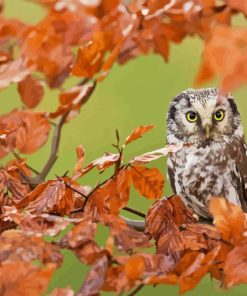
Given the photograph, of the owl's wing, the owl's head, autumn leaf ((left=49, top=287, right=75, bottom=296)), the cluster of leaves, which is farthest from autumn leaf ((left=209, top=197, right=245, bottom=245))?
the owl's wing

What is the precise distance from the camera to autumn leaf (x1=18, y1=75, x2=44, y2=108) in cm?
140

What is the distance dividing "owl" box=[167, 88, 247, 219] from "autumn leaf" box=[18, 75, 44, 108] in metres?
0.60

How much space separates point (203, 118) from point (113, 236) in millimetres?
827

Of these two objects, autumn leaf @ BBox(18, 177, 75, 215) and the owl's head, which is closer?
autumn leaf @ BBox(18, 177, 75, 215)

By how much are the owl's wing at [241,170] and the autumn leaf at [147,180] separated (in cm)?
71

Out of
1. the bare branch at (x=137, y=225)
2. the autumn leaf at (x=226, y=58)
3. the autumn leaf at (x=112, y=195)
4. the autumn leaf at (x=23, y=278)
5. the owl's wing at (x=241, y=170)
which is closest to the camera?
the autumn leaf at (x=226, y=58)

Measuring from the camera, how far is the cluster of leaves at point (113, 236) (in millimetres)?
1010

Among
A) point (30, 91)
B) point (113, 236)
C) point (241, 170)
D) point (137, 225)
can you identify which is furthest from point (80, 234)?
point (241, 170)

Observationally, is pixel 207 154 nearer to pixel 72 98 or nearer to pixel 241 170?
pixel 241 170

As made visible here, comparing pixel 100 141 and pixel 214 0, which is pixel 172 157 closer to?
pixel 100 141

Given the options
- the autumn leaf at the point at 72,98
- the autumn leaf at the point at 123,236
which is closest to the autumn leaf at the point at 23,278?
the autumn leaf at the point at 123,236

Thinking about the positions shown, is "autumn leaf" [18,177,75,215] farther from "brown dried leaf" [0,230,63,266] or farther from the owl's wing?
the owl's wing

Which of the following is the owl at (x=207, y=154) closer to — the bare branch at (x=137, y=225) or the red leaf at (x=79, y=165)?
the bare branch at (x=137, y=225)

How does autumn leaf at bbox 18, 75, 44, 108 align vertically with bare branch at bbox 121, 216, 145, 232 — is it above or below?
above
